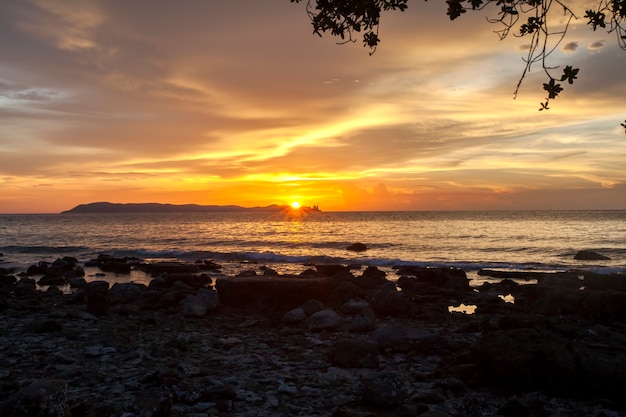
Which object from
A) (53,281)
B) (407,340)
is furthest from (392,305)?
(53,281)

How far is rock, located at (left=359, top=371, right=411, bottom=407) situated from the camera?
6.42 meters

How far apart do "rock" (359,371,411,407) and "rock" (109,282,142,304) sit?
11.0m

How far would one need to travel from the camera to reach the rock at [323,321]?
11.2 m

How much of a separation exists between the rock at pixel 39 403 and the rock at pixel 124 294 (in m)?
10.6

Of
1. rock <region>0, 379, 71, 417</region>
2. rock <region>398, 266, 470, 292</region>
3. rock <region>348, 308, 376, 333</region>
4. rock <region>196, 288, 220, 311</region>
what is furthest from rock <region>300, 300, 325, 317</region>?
rock <region>0, 379, 71, 417</region>

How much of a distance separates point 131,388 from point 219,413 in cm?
171

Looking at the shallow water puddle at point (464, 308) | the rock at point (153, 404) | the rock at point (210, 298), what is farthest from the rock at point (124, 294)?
the shallow water puddle at point (464, 308)

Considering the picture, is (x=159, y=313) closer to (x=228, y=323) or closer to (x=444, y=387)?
(x=228, y=323)

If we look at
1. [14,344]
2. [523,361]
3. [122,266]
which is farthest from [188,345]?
[122,266]

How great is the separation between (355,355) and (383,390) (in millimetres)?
1798

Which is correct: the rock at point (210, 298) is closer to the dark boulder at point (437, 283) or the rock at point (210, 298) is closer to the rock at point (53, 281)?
the dark boulder at point (437, 283)

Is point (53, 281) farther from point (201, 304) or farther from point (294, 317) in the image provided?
point (294, 317)

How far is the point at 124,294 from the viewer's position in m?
15.4

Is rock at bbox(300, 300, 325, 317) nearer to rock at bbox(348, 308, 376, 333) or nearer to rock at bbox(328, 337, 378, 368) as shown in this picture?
rock at bbox(348, 308, 376, 333)
